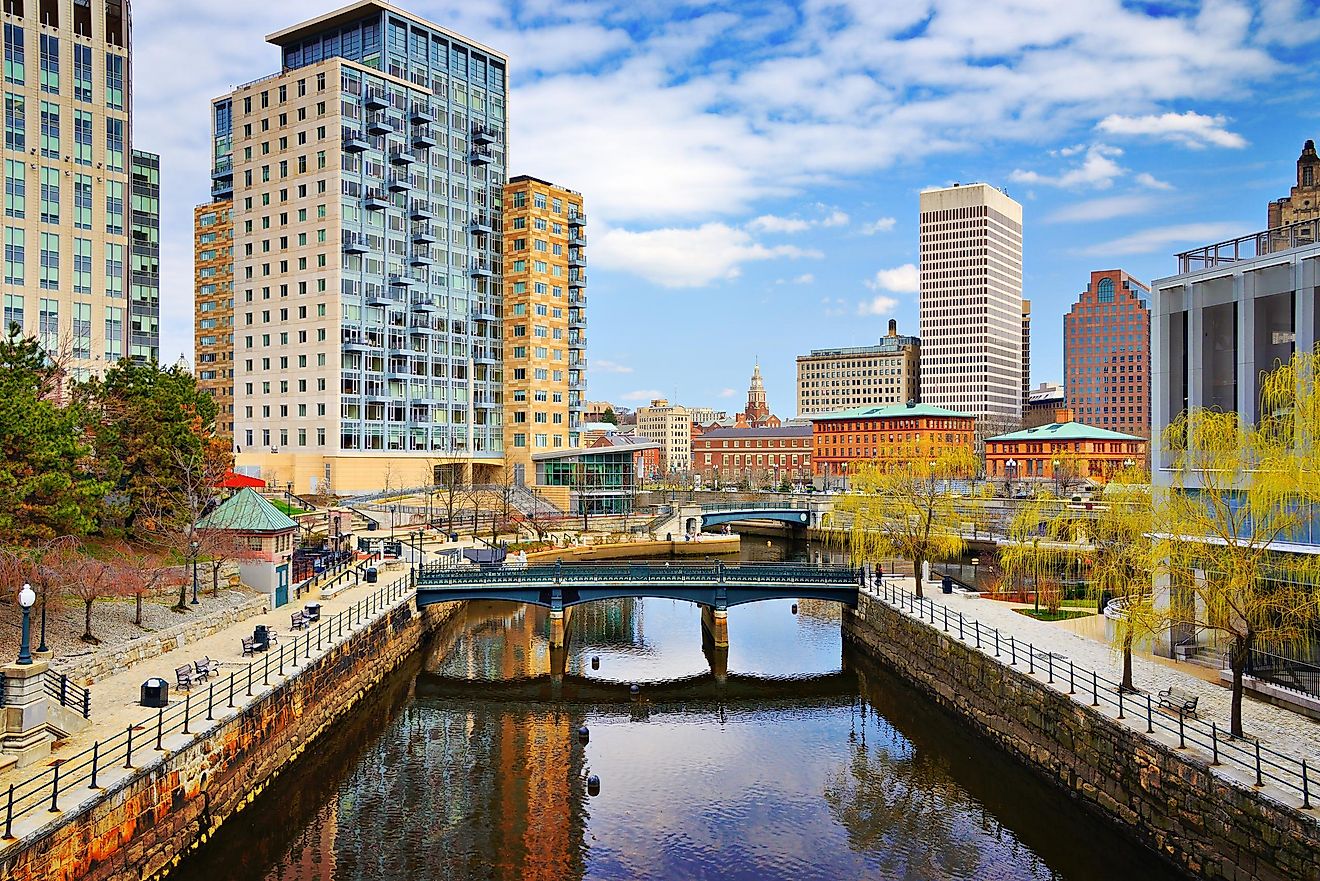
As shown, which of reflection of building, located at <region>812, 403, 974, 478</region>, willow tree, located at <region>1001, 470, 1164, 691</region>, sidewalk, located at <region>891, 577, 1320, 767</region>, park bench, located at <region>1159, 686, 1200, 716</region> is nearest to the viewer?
sidewalk, located at <region>891, 577, 1320, 767</region>

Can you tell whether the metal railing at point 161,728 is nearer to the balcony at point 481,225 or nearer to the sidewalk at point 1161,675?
the sidewalk at point 1161,675

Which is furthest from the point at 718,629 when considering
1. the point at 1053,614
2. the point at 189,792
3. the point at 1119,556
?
the point at 189,792

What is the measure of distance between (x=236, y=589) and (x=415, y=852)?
23896 millimetres

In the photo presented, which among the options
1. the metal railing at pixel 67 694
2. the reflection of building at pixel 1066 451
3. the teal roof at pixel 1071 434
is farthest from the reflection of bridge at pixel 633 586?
the teal roof at pixel 1071 434

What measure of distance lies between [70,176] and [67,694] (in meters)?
64.1

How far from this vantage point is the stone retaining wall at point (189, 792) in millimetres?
20266

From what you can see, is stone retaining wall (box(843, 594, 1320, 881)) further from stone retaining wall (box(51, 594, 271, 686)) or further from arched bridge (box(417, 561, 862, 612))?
stone retaining wall (box(51, 594, 271, 686))

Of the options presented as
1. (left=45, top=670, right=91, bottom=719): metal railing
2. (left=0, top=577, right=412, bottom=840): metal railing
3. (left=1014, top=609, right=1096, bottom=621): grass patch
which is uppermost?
(left=45, top=670, right=91, bottom=719): metal railing

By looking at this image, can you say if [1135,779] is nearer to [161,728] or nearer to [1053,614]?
[1053,614]

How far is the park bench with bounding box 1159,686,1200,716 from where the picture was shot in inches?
1061

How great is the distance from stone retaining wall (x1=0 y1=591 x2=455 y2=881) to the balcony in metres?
77.5

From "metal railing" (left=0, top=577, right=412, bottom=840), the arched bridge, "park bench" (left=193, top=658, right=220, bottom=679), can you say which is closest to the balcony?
the arched bridge

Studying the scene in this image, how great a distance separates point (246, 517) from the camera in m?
46.9

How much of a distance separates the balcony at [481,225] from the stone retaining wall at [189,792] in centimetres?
7755
